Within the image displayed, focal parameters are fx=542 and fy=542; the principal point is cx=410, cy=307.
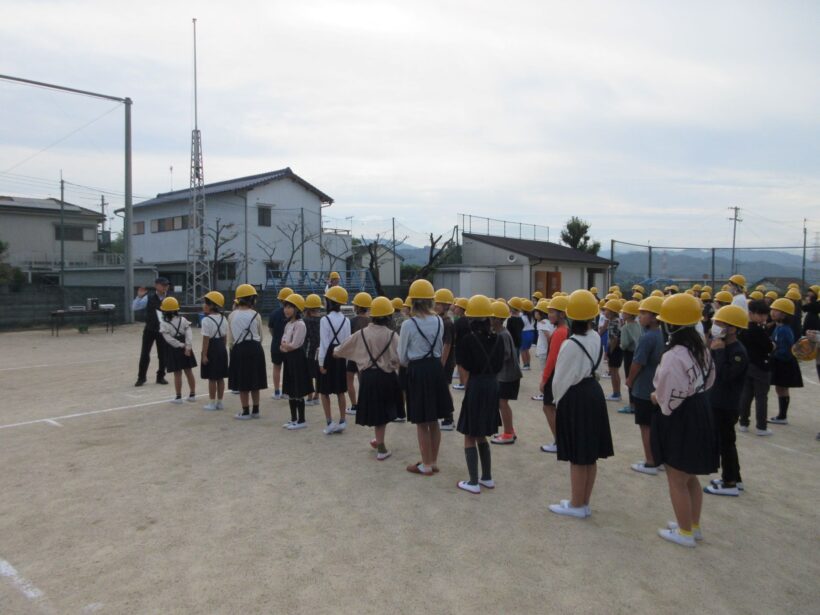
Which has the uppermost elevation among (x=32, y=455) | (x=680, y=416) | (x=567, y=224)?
(x=567, y=224)

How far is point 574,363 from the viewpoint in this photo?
13.7ft

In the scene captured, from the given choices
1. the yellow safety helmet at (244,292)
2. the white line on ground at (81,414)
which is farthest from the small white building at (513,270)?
the yellow safety helmet at (244,292)

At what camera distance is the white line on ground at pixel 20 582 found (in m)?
3.26

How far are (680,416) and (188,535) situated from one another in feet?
12.0

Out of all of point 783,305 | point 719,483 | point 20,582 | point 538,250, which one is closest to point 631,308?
point 783,305

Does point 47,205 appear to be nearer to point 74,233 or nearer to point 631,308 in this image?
point 74,233

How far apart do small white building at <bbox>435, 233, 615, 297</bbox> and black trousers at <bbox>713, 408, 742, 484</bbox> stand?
973 inches

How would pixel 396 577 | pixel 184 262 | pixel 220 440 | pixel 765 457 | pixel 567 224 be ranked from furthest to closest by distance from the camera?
1. pixel 567 224
2. pixel 184 262
3. pixel 220 440
4. pixel 765 457
5. pixel 396 577

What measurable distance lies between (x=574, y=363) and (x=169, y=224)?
31446mm

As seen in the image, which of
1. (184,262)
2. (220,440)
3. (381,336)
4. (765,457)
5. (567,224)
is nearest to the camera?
(381,336)

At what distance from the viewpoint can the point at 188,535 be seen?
400cm

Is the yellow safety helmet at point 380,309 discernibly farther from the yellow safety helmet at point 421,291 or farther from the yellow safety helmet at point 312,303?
the yellow safety helmet at point 312,303

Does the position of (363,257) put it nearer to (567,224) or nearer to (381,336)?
(567,224)

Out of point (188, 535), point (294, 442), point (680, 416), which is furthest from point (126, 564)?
point (680, 416)
